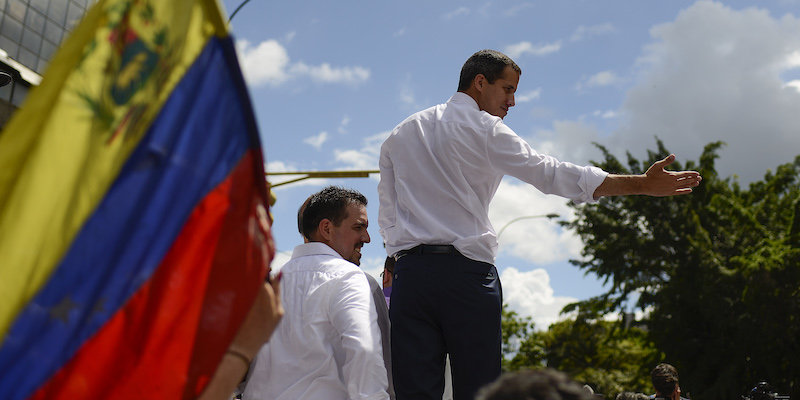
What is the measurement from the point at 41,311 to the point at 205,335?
276mm

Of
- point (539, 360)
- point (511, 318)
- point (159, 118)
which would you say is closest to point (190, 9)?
point (159, 118)

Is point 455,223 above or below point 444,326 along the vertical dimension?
above

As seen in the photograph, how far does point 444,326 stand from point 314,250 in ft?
3.07

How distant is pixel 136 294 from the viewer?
51.6 inches

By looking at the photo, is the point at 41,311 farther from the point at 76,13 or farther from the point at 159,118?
the point at 76,13

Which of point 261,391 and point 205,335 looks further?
point 261,391

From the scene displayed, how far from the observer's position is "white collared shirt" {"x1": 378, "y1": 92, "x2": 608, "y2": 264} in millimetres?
3873

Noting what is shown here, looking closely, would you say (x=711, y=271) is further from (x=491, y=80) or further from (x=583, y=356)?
(x=583, y=356)

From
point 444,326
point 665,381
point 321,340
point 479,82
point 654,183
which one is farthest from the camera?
point 665,381

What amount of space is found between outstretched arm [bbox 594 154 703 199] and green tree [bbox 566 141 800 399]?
23.8 metres

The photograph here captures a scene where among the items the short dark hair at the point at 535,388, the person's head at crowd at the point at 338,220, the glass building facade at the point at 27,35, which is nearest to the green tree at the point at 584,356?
the glass building facade at the point at 27,35

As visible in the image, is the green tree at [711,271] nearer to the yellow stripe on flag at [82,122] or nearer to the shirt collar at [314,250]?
the shirt collar at [314,250]

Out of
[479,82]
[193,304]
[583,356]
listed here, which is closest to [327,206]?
[479,82]

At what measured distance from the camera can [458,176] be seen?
4.05 meters
